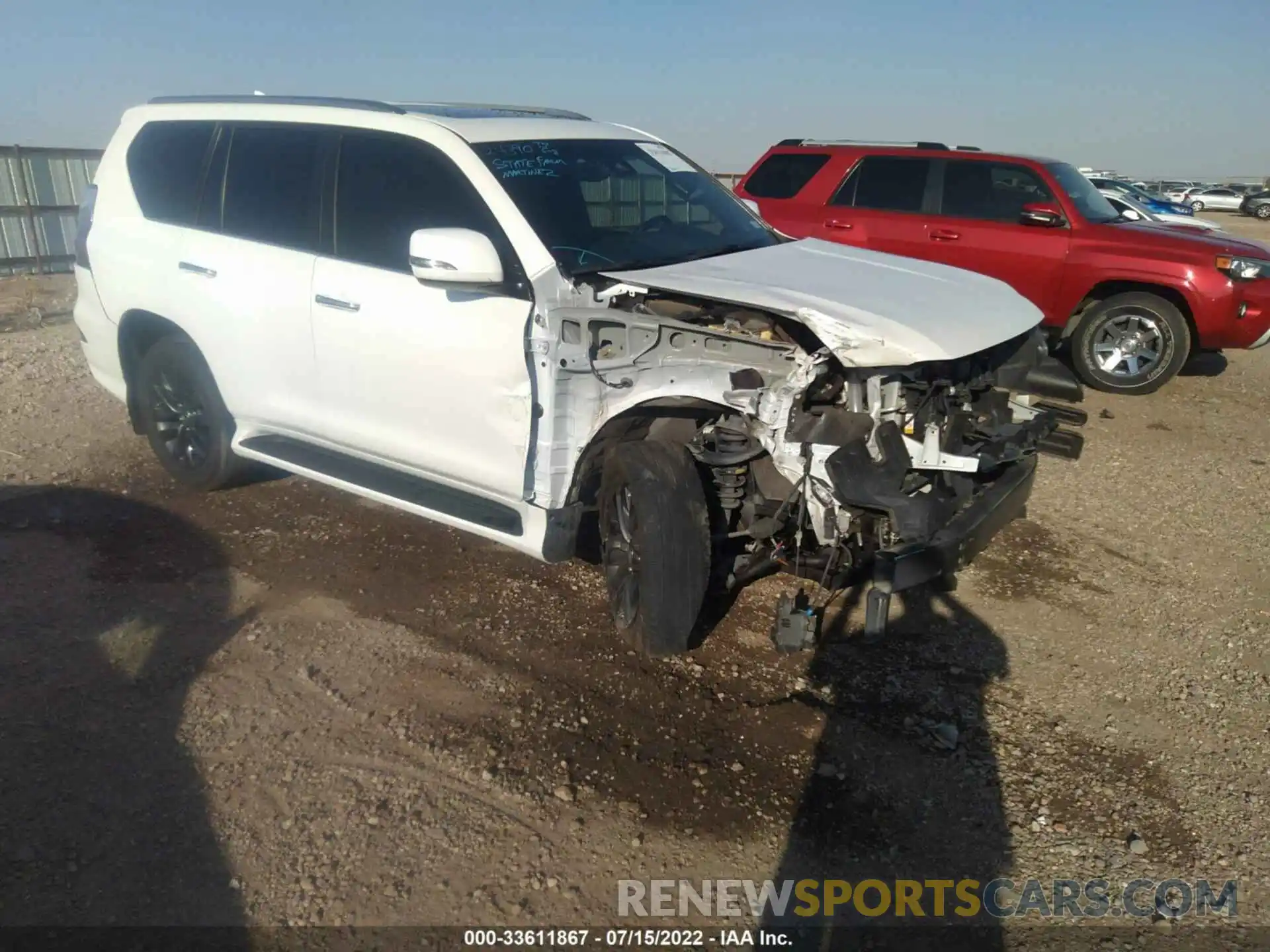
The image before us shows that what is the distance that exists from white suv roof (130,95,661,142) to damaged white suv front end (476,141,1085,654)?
0.77ft

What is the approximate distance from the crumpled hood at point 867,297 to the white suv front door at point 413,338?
2.01 ft

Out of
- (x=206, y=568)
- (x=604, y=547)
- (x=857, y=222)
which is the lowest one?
(x=206, y=568)

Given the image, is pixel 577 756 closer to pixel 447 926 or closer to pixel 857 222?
pixel 447 926

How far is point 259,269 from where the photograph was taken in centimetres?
450

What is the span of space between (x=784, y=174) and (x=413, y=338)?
6.45 m

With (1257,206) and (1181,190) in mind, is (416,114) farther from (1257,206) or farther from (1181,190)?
(1181,190)

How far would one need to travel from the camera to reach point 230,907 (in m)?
2.57

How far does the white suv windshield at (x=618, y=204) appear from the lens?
151 inches

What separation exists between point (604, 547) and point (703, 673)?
65 centimetres

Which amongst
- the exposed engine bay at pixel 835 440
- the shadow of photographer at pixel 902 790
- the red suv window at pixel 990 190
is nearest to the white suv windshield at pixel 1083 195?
the red suv window at pixel 990 190

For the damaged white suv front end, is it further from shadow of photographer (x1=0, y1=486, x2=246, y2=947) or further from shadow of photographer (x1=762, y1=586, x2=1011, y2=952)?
shadow of photographer (x1=0, y1=486, x2=246, y2=947)

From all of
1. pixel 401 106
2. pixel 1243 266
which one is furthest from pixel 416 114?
pixel 1243 266

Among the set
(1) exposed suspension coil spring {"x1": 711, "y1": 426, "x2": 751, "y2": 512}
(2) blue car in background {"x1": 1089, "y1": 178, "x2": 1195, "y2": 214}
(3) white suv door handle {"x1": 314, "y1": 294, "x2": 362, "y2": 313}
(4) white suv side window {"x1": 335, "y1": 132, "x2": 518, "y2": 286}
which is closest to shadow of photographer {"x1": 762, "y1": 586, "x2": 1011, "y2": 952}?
(1) exposed suspension coil spring {"x1": 711, "y1": 426, "x2": 751, "y2": 512}

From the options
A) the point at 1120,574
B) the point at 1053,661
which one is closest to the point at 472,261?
the point at 1053,661
